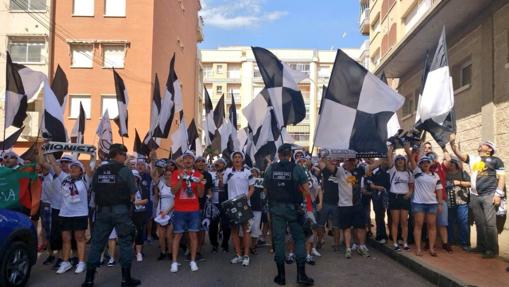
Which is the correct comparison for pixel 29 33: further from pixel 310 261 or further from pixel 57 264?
pixel 310 261

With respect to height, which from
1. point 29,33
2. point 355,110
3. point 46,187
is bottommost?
point 46,187

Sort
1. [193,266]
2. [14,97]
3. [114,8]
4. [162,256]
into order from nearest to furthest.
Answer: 1. [193,266]
2. [162,256]
3. [14,97]
4. [114,8]

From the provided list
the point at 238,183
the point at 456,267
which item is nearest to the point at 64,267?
the point at 238,183

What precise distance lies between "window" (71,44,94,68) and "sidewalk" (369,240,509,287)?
24.1 meters

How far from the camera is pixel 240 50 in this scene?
77000mm

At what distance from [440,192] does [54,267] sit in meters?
6.49

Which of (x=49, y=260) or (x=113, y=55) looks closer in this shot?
(x=49, y=260)

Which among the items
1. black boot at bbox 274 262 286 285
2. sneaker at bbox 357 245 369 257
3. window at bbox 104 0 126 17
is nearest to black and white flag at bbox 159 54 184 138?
sneaker at bbox 357 245 369 257

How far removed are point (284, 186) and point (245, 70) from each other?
69152mm

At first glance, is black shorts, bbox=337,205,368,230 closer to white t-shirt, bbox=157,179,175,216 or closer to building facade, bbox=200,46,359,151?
white t-shirt, bbox=157,179,175,216

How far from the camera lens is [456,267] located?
7.70 m

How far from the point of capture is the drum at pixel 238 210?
8.52 meters

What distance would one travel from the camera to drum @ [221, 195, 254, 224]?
852 centimetres

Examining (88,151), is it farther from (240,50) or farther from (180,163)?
(240,50)
